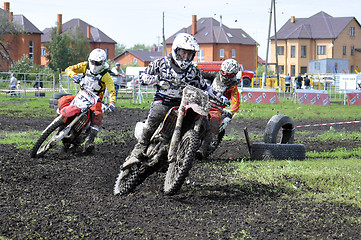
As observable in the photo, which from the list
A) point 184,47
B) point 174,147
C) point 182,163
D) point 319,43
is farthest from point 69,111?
point 319,43

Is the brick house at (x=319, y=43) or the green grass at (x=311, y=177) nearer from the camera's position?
the green grass at (x=311, y=177)

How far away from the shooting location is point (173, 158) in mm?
7375

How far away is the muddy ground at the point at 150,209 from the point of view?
5.89m

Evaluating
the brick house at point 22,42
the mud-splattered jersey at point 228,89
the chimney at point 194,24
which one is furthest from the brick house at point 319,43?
the mud-splattered jersey at point 228,89

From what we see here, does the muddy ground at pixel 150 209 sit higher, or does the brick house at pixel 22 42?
the brick house at pixel 22 42

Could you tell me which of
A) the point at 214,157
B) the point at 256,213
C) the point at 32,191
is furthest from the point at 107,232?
the point at 214,157

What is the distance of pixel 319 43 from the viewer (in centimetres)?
10544

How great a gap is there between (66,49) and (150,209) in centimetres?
8684

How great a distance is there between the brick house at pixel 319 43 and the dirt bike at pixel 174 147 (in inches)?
3870

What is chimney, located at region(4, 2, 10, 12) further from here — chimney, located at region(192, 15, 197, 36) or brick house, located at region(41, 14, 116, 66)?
chimney, located at region(192, 15, 197, 36)

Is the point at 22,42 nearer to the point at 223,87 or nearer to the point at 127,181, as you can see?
the point at 223,87

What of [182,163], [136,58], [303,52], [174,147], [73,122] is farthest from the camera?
[136,58]

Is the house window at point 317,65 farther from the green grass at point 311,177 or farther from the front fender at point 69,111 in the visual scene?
the front fender at point 69,111

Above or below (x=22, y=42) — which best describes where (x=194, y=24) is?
above
